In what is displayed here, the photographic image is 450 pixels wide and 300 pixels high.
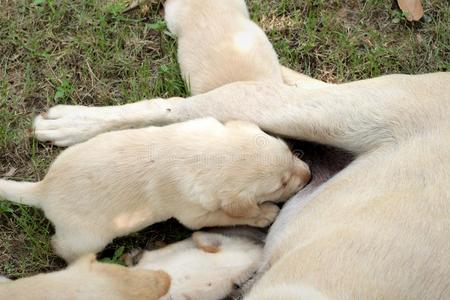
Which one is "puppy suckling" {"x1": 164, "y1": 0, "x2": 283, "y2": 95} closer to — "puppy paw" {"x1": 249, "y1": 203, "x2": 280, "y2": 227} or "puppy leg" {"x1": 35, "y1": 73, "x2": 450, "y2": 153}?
"puppy leg" {"x1": 35, "y1": 73, "x2": 450, "y2": 153}

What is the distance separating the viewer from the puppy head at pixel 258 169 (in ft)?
11.7

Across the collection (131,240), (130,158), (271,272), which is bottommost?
(131,240)

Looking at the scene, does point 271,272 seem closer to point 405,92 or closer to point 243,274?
point 243,274

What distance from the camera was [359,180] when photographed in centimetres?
338

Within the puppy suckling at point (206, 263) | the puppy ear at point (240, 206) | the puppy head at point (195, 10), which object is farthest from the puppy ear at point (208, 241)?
the puppy head at point (195, 10)

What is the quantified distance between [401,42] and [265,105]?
1.22 metres

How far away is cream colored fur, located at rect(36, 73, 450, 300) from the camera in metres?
2.97

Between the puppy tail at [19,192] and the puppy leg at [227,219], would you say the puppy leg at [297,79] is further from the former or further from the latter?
the puppy tail at [19,192]

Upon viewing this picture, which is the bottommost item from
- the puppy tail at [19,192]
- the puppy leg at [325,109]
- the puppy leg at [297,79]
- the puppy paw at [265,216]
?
the puppy paw at [265,216]

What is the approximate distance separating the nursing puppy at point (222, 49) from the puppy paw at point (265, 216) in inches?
27.3

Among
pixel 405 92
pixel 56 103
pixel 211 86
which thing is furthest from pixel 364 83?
pixel 56 103

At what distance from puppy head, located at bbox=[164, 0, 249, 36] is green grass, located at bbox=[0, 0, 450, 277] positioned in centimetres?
14

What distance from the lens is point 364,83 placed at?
12.0ft

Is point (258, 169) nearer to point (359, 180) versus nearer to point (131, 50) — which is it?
point (359, 180)
